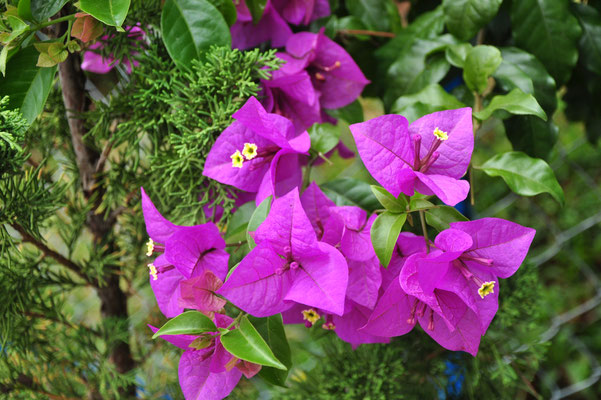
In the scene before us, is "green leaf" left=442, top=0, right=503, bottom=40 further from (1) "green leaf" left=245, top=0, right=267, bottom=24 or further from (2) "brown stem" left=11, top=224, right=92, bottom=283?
(2) "brown stem" left=11, top=224, right=92, bottom=283

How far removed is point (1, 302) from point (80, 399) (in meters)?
0.17

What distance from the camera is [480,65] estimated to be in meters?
0.55

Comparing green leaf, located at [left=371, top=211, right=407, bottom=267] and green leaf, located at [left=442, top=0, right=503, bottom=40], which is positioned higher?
green leaf, located at [left=442, top=0, right=503, bottom=40]

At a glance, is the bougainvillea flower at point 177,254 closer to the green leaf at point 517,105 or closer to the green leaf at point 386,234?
the green leaf at point 386,234

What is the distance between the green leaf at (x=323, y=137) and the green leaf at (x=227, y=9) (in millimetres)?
131

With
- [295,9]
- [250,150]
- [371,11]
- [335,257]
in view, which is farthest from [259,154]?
[371,11]

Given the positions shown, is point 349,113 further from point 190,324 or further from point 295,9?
point 190,324

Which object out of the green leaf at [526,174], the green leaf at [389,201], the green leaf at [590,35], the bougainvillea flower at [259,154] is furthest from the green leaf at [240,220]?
the green leaf at [590,35]

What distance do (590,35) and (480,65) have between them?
228 millimetres

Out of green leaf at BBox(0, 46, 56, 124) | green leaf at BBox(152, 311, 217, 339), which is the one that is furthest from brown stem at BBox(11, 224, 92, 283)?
green leaf at BBox(152, 311, 217, 339)

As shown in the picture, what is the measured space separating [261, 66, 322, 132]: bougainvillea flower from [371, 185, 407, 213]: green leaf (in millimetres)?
159

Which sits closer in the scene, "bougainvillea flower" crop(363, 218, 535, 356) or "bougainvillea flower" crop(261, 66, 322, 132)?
"bougainvillea flower" crop(363, 218, 535, 356)

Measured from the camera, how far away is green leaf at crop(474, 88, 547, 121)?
487mm

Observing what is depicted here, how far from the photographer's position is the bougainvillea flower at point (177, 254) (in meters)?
0.45
